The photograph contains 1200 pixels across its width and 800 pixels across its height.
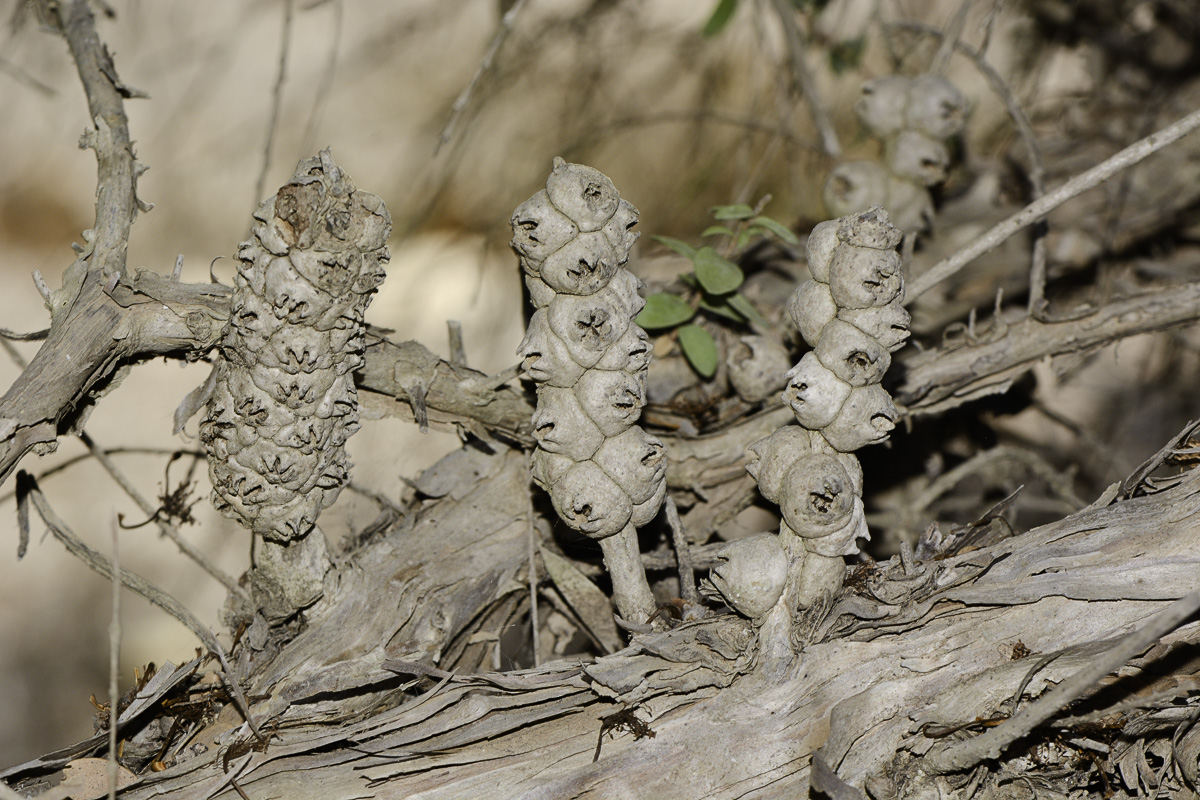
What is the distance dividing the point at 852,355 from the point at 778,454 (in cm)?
14

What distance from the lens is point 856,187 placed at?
1560mm

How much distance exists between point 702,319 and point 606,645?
575 millimetres

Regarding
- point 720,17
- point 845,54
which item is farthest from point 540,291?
point 845,54

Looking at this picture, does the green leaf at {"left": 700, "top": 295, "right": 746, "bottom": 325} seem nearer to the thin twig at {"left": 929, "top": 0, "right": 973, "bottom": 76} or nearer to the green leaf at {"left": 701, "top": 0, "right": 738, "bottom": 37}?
the thin twig at {"left": 929, "top": 0, "right": 973, "bottom": 76}

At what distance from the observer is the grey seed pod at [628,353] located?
0.91 m

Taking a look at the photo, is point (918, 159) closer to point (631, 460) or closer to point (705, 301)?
point (705, 301)

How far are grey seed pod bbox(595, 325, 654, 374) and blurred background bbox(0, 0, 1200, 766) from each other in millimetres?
1243

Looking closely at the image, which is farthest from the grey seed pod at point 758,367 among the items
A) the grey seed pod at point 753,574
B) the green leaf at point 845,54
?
the green leaf at point 845,54

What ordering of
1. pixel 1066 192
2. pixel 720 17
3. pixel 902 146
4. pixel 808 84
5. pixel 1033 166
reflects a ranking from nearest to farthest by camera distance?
pixel 1066 192
pixel 1033 166
pixel 902 146
pixel 808 84
pixel 720 17

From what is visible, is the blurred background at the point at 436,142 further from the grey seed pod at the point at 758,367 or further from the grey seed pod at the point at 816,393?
the grey seed pod at the point at 816,393

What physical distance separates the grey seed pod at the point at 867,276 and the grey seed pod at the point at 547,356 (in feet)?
0.96

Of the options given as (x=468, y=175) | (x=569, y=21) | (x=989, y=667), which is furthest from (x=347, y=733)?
(x=569, y=21)

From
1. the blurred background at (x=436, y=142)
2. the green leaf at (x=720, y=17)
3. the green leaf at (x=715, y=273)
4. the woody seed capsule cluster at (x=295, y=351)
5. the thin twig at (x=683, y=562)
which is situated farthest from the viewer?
the blurred background at (x=436, y=142)

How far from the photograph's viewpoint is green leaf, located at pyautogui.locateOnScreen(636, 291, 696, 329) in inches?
53.6
